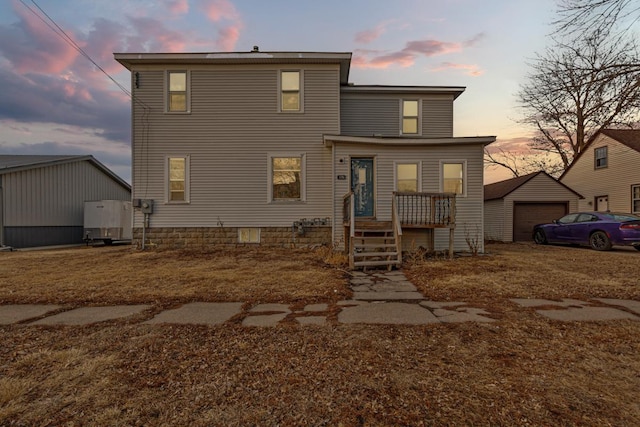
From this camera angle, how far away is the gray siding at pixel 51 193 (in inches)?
505

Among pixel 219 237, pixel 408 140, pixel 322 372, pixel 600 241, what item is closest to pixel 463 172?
pixel 408 140

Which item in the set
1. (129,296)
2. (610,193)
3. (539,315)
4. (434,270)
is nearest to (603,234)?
(610,193)

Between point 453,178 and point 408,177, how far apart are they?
54.2 inches

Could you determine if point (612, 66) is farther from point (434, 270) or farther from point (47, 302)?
point (47, 302)

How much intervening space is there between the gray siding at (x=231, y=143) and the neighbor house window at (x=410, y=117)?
9.69ft

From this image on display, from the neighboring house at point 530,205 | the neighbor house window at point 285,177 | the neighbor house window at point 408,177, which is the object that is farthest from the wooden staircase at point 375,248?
the neighboring house at point 530,205

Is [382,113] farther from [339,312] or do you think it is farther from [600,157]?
[600,157]

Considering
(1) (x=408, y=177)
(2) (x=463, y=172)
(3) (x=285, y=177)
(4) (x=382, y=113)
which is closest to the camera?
(2) (x=463, y=172)

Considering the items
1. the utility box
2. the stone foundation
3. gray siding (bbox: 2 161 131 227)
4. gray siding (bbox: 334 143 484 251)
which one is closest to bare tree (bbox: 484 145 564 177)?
gray siding (bbox: 334 143 484 251)

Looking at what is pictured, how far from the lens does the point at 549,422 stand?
5.72ft

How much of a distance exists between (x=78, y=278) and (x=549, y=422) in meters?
7.11

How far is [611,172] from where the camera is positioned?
1527 cm

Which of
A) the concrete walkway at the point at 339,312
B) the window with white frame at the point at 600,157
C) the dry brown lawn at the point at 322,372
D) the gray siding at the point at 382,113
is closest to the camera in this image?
the dry brown lawn at the point at 322,372

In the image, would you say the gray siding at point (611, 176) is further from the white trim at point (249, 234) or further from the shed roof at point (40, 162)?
the shed roof at point (40, 162)
